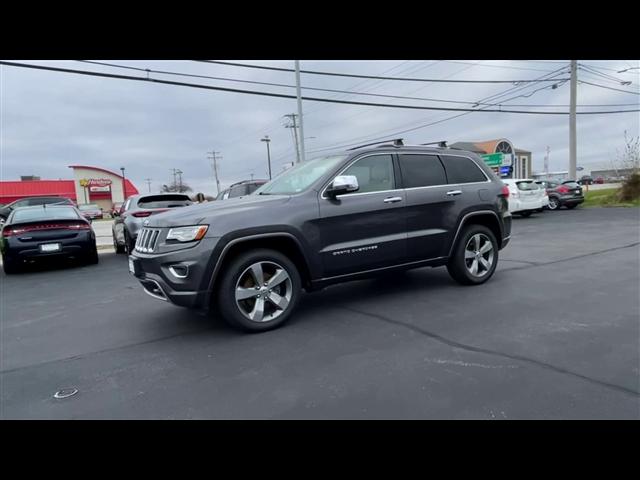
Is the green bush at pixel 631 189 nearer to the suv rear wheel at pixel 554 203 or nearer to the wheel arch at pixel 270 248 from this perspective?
the suv rear wheel at pixel 554 203

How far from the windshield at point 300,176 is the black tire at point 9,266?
21.0ft

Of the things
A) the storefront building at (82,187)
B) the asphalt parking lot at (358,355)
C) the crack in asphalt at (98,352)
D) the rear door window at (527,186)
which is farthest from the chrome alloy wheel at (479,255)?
the storefront building at (82,187)

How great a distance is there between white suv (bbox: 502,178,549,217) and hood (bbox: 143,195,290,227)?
1448cm

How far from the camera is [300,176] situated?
15.9ft

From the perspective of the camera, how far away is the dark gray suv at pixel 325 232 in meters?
3.71

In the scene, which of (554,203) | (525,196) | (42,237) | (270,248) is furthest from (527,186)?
(42,237)

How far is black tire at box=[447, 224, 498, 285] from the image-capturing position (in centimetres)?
518

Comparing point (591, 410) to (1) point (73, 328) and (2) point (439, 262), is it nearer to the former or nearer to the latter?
(2) point (439, 262)

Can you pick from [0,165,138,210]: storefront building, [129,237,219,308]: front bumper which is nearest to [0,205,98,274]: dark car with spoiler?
[129,237,219,308]: front bumper

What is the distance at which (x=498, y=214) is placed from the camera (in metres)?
5.47
